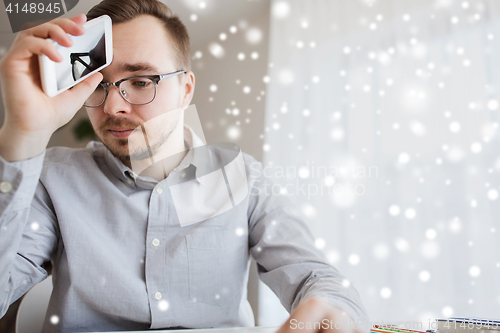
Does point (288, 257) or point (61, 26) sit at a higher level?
point (61, 26)

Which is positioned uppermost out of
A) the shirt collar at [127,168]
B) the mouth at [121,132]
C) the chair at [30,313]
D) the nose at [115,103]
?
the nose at [115,103]

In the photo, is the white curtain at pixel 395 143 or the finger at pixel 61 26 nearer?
the finger at pixel 61 26

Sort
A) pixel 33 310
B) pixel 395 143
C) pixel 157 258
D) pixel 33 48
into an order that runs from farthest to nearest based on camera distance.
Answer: pixel 395 143, pixel 33 310, pixel 157 258, pixel 33 48

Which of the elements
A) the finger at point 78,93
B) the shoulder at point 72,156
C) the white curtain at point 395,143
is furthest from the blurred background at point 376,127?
the finger at point 78,93

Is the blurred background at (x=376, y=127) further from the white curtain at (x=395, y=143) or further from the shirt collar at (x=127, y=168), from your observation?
the shirt collar at (x=127, y=168)

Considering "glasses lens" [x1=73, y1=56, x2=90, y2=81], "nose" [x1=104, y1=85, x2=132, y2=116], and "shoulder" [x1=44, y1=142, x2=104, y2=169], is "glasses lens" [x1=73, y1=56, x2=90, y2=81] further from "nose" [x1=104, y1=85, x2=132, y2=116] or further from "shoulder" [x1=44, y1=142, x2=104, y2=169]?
"shoulder" [x1=44, y1=142, x2=104, y2=169]

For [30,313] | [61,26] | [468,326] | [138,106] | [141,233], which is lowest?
[30,313]

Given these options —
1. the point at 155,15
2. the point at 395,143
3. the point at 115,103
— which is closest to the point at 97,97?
the point at 115,103

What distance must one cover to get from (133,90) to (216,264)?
420 mm

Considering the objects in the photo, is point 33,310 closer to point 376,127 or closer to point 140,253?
point 140,253

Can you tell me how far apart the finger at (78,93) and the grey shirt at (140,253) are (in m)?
0.22

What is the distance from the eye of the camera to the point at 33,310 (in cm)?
75

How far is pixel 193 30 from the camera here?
88 centimetres

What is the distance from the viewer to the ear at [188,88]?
0.81 m
